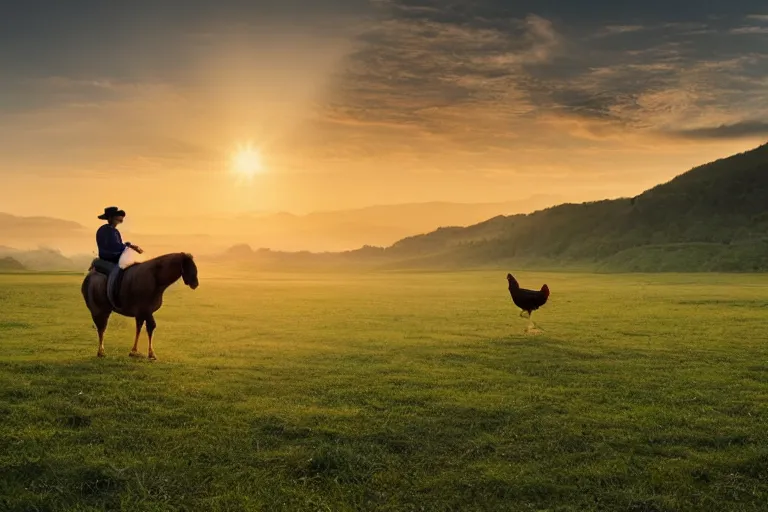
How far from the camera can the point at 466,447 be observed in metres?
11.3

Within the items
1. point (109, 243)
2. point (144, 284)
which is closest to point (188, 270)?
point (144, 284)

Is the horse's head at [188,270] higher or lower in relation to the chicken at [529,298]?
higher

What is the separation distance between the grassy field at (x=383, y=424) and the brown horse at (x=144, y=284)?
1.55 m

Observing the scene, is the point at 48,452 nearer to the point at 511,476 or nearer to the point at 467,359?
the point at 511,476

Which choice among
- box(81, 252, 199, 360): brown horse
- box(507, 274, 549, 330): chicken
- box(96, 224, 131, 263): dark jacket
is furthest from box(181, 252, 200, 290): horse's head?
box(507, 274, 549, 330): chicken

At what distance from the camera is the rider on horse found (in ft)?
59.3

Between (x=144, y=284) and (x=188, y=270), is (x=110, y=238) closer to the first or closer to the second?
(x=144, y=284)

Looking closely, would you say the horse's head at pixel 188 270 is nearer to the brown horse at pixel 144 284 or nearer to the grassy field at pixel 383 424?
the brown horse at pixel 144 284

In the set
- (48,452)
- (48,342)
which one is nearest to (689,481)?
(48,452)

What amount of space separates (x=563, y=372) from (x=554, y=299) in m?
31.9

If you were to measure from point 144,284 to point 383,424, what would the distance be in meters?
9.27

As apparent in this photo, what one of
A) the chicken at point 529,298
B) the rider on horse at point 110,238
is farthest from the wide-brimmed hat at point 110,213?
the chicken at point 529,298

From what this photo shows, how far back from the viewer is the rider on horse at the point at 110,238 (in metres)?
18.1

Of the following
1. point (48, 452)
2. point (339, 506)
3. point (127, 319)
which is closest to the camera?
point (339, 506)
